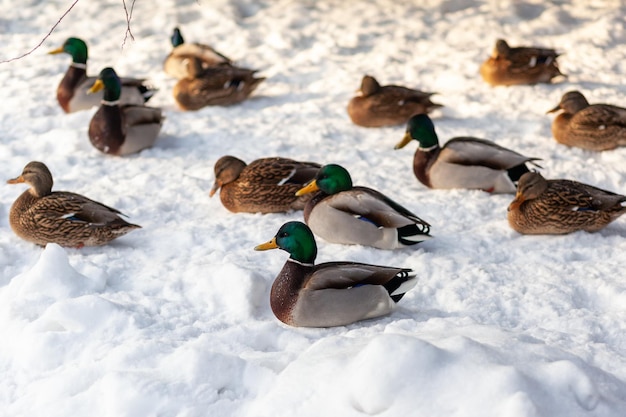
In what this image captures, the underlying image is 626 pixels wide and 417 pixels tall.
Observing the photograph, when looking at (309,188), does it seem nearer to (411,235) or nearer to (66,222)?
(411,235)

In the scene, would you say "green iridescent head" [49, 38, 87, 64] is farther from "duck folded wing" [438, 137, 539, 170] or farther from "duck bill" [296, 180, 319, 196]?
"duck folded wing" [438, 137, 539, 170]

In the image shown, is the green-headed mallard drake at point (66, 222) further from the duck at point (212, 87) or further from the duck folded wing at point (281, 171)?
the duck at point (212, 87)

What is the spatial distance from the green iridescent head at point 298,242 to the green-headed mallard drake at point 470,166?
2.09 metres

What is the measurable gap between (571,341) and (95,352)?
2295 mm

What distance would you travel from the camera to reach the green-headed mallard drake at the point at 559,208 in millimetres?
5531

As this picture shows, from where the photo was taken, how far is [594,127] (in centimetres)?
689

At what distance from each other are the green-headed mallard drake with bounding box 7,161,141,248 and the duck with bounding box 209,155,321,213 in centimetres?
85

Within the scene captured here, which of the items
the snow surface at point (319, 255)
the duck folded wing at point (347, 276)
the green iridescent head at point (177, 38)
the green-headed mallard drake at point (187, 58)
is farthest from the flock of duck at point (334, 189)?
the green iridescent head at point (177, 38)

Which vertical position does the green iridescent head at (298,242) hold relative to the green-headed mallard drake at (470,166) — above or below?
above

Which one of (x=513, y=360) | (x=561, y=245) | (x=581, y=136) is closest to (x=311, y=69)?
(x=581, y=136)

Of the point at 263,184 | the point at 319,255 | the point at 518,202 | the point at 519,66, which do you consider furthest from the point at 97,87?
the point at 519,66

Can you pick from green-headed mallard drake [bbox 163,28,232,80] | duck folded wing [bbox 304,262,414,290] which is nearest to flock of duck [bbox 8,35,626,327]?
duck folded wing [bbox 304,262,414,290]

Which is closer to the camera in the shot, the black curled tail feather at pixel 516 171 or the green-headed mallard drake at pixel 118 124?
the black curled tail feather at pixel 516 171

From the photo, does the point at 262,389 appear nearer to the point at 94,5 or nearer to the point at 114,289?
the point at 114,289
